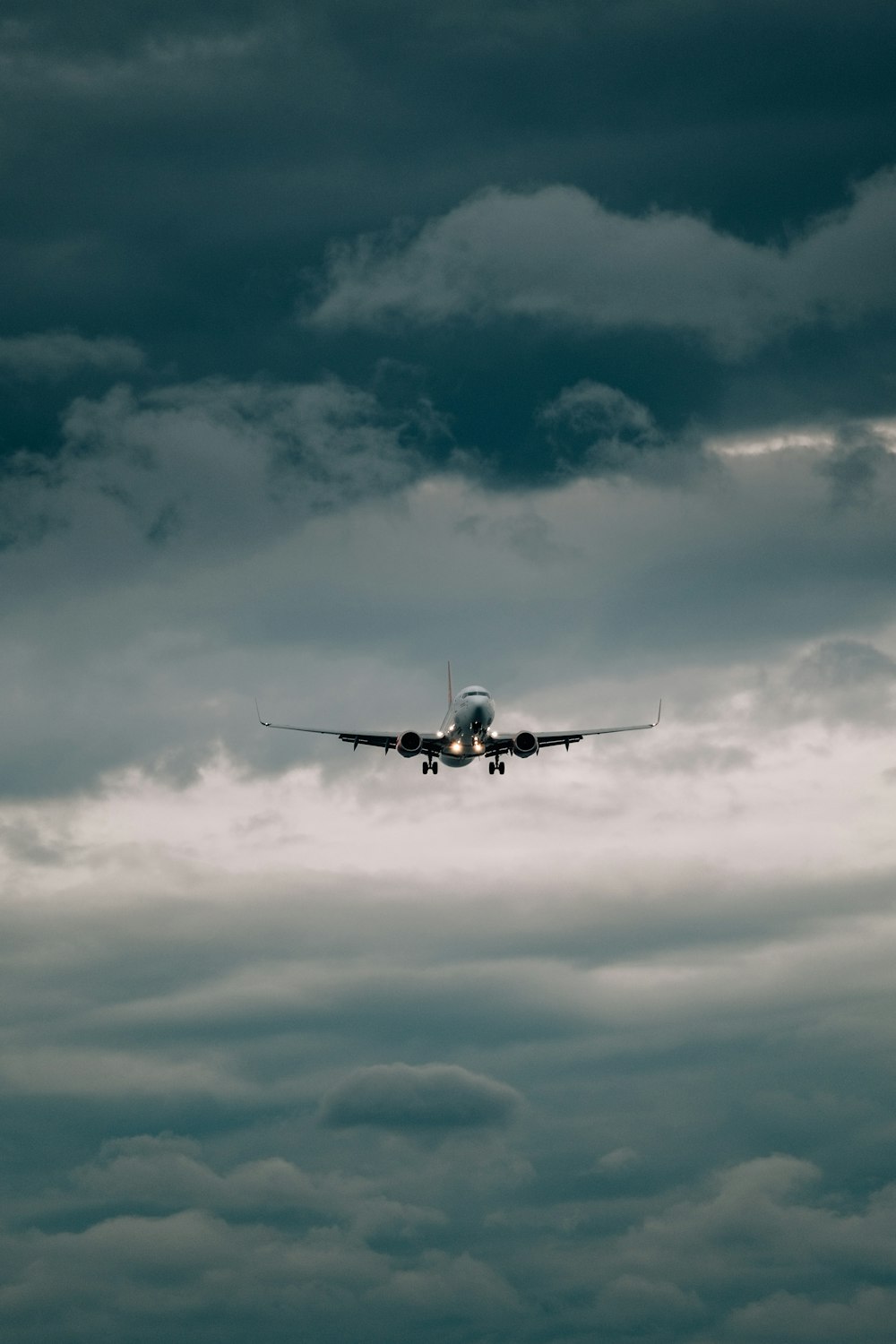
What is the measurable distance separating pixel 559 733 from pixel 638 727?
1527cm

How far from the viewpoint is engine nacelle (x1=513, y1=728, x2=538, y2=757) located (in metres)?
179

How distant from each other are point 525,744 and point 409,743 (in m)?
10.0

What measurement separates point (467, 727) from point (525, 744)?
6805 mm

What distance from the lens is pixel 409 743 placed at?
178m

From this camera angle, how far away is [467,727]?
174625mm

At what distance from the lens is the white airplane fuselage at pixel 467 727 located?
173 m

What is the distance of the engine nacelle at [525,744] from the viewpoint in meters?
179

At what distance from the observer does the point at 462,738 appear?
176625 mm

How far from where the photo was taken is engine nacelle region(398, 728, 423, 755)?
178 meters

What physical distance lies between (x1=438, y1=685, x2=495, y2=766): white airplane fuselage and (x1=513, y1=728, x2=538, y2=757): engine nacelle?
2.71m

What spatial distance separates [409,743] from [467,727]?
6131 mm

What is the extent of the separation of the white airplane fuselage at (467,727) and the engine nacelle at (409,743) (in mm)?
2129

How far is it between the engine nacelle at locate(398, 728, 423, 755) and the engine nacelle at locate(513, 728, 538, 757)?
329 inches

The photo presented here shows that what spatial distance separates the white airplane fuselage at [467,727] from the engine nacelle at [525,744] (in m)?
2.71
